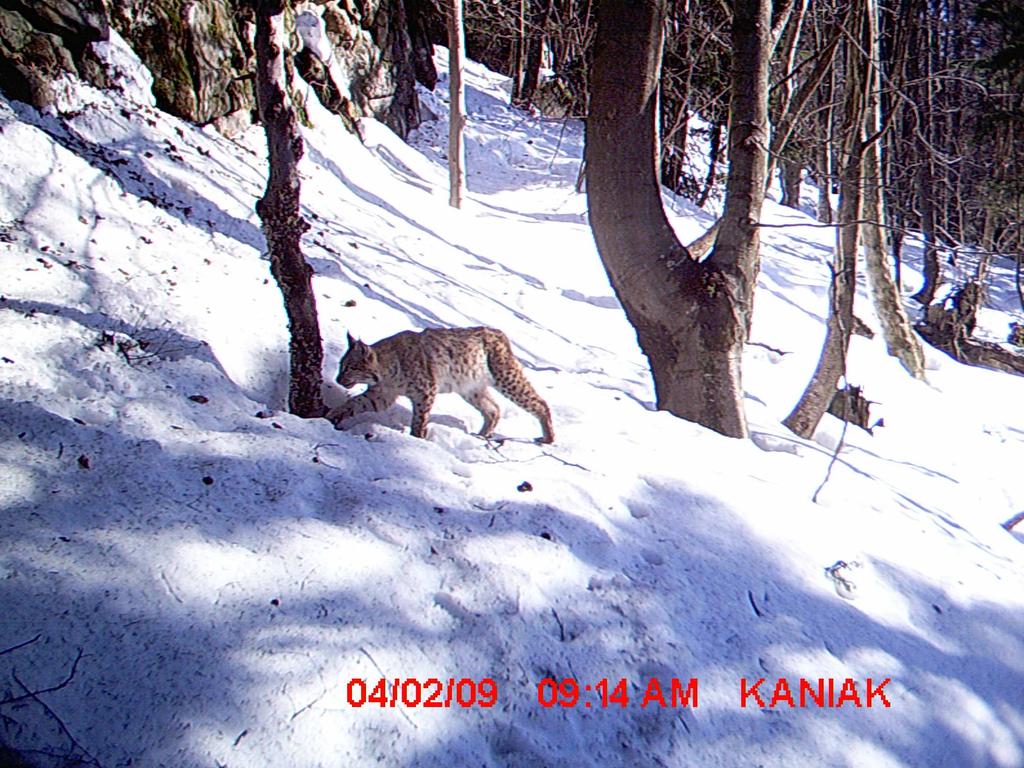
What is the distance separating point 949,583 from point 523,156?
1848 cm

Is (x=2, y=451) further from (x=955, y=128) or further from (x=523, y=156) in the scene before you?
(x=955, y=128)

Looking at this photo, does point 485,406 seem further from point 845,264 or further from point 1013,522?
point 1013,522

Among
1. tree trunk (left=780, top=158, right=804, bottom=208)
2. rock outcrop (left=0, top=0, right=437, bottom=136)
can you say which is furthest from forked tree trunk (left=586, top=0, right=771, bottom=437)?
tree trunk (left=780, top=158, right=804, bottom=208)

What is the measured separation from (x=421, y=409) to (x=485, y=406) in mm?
699

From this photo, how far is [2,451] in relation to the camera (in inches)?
128

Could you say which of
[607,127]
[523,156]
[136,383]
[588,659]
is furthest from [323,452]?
[523,156]

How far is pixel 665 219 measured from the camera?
564 centimetres

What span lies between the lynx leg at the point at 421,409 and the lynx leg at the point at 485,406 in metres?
0.51

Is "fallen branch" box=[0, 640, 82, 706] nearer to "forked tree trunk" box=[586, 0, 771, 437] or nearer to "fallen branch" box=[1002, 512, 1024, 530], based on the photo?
"forked tree trunk" box=[586, 0, 771, 437]
